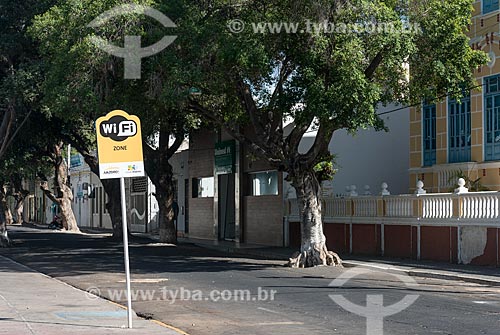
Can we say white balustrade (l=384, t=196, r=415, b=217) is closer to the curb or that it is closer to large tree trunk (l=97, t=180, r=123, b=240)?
the curb

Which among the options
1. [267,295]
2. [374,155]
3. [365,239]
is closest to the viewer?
[267,295]

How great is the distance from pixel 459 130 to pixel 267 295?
44.1 feet

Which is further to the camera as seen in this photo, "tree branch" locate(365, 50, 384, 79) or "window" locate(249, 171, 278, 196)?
"window" locate(249, 171, 278, 196)

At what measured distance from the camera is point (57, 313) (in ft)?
41.9

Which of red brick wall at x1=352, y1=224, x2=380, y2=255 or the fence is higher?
the fence

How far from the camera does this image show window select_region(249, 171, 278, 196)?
31.8m

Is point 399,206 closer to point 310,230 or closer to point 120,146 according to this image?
point 310,230

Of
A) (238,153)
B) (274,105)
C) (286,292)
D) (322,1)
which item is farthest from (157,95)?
(238,153)

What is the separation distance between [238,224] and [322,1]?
16560 millimetres

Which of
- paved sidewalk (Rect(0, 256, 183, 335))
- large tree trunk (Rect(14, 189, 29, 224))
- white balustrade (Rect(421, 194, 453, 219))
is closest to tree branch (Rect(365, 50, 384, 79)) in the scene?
white balustrade (Rect(421, 194, 453, 219))

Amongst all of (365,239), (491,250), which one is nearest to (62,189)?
(365,239)

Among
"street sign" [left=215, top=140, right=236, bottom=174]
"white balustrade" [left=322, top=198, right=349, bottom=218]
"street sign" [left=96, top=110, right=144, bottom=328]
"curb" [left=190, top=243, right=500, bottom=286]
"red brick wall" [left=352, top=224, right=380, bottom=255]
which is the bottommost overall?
"curb" [left=190, top=243, right=500, bottom=286]

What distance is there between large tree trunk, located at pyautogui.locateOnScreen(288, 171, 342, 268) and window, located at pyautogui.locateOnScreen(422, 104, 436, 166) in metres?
6.52

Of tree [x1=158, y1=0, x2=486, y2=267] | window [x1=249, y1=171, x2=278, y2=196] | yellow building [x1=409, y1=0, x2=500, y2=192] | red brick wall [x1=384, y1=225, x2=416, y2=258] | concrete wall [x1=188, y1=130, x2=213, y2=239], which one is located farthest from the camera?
concrete wall [x1=188, y1=130, x2=213, y2=239]
